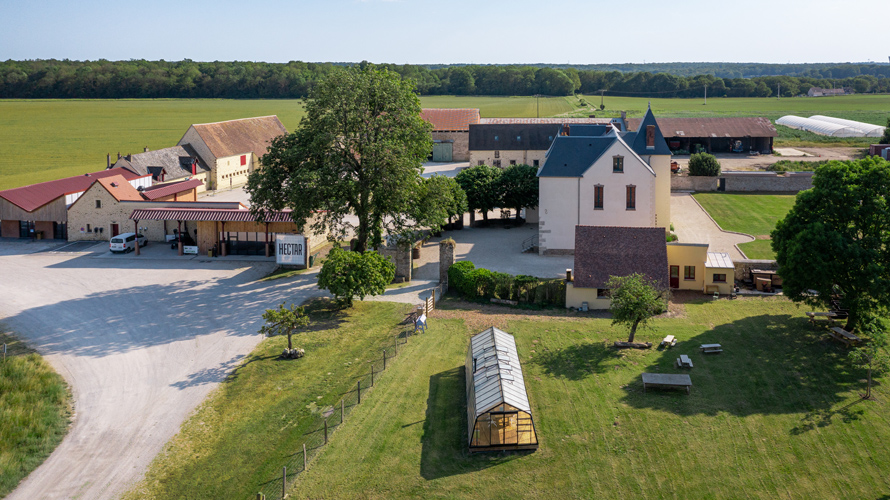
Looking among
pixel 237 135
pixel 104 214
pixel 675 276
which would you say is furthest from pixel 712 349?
pixel 237 135

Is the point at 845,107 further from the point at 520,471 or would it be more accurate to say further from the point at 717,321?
the point at 520,471

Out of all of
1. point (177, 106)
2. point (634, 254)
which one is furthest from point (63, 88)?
point (634, 254)

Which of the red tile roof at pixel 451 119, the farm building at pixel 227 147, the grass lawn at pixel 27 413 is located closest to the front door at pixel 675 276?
the grass lawn at pixel 27 413

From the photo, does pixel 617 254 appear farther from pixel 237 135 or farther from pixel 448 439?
pixel 237 135

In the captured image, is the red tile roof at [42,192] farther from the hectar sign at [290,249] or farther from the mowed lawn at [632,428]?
the mowed lawn at [632,428]

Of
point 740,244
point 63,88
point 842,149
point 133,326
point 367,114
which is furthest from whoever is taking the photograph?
point 63,88

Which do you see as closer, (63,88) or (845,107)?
(845,107)
